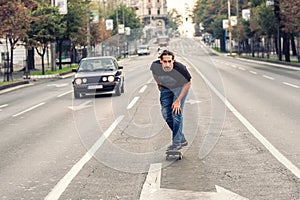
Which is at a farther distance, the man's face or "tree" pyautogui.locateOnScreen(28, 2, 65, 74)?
"tree" pyautogui.locateOnScreen(28, 2, 65, 74)

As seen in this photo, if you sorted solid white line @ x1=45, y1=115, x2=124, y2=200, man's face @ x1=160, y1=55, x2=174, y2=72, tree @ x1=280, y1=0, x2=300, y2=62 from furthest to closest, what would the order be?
tree @ x1=280, y1=0, x2=300, y2=62 → man's face @ x1=160, y1=55, x2=174, y2=72 → solid white line @ x1=45, y1=115, x2=124, y2=200

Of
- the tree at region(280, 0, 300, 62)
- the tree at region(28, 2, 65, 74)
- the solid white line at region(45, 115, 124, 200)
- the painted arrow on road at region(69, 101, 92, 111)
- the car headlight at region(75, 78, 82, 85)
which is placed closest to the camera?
the solid white line at region(45, 115, 124, 200)

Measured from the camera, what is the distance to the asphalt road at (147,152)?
7809 mm

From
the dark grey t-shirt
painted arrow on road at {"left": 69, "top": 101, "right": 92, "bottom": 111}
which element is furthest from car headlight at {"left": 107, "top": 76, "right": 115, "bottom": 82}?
the dark grey t-shirt

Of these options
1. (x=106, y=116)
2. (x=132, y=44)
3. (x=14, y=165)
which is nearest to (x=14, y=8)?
(x=106, y=116)

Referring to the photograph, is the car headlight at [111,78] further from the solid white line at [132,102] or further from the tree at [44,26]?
the tree at [44,26]

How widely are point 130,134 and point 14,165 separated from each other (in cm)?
356

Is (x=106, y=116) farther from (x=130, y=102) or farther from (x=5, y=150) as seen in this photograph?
(x=5, y=150)

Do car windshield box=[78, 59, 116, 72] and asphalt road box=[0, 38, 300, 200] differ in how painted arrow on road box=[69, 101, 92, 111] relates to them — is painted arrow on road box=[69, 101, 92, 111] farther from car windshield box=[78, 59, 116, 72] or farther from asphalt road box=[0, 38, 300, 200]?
car windshield box=[78, 59, 116, 72]

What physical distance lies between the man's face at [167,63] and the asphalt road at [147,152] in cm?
147

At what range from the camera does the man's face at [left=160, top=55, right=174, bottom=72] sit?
9703 mm

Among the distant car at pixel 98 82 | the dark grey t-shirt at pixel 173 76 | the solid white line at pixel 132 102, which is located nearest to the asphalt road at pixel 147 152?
the solid white line at pixel 132 102

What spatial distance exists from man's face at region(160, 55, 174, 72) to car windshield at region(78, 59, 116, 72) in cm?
1392

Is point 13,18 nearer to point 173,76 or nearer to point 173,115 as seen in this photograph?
point 173,76
